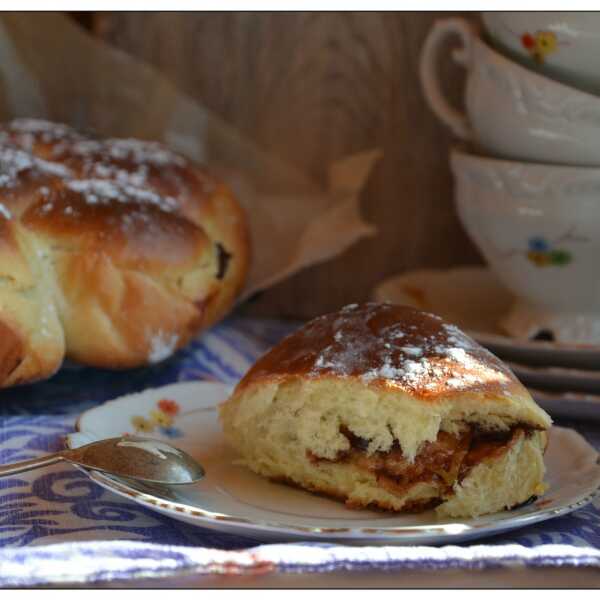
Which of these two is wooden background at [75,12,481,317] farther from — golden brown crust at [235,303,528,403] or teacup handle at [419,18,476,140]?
golden brown crust at [235,303,528,403]

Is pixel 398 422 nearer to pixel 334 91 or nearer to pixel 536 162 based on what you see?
pixel 536 162

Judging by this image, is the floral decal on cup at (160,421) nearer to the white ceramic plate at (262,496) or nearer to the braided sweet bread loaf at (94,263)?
the white ceramic plate at (262,496)

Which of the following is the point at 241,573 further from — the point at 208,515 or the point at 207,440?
the point at 207,440

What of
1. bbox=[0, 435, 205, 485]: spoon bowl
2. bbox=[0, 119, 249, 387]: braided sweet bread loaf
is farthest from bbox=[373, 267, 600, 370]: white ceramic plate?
bbox=[0, 435, 205, 485]: spoon bowl

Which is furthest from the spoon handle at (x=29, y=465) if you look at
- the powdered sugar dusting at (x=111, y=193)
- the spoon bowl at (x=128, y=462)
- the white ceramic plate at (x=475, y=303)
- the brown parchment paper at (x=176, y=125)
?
the brown parchment paper at (x=176, y=125)

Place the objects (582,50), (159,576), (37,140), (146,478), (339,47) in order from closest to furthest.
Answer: (159,576) < (146,478) < (582,50) < (37,140) < (339,47)

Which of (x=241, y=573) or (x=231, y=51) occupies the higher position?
(x=231, y=51)
